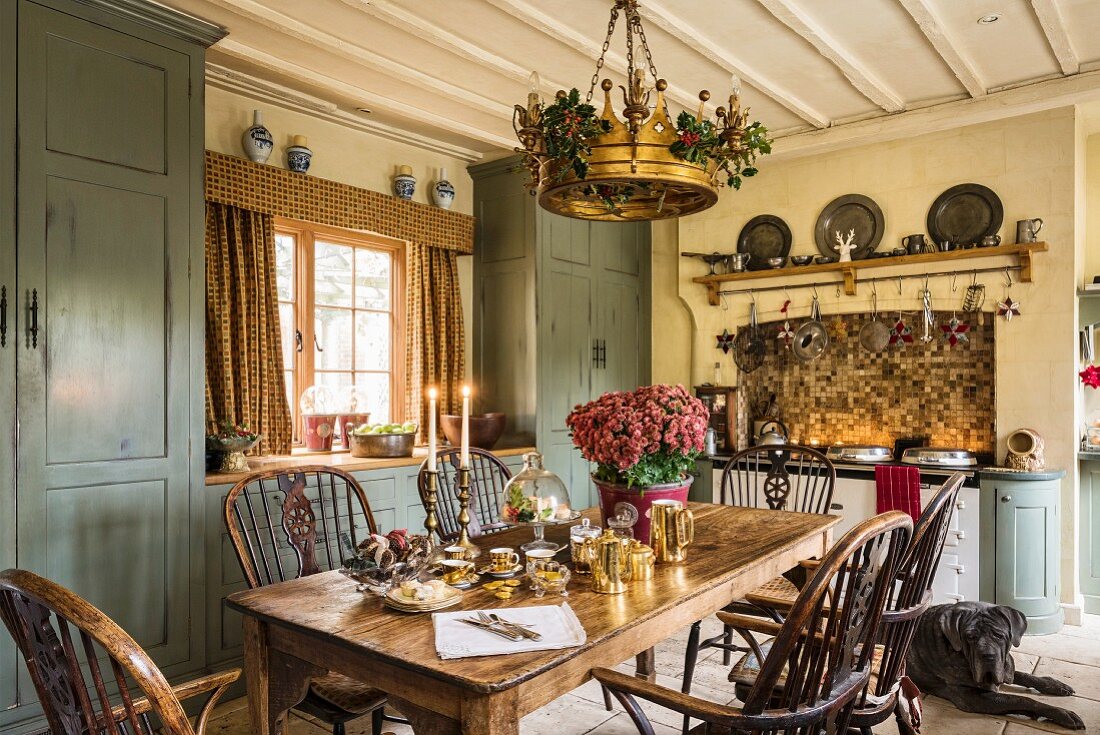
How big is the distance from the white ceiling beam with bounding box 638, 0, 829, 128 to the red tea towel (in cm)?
198

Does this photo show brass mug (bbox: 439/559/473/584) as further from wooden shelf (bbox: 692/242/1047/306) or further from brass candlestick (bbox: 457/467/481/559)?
wooden shelf (bbox: 692/242/1047/306)

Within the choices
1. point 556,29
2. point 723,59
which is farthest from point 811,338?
point 556,29

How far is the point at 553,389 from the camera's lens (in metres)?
4.81

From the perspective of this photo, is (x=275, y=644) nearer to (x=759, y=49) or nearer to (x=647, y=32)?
(x=647, y=32)

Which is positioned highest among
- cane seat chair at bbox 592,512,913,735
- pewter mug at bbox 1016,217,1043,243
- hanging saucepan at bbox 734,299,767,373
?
pewter mug at bbox 1016,217,1043,243

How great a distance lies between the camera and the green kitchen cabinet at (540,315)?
4.73 metres

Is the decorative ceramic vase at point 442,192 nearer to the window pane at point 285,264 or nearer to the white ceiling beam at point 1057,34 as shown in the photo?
the window pane at point 285,264

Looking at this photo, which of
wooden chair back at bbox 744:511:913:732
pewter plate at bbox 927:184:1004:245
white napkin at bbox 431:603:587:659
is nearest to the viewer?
wooden chair back at bbox 744:511:913:732

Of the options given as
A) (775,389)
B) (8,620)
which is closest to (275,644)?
(8,620)

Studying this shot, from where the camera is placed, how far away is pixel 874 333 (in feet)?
15.3

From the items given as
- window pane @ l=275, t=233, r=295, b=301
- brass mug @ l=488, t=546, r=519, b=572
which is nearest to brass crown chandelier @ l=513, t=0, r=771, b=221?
brass mug @ l=488, t=546, r=519, b=572

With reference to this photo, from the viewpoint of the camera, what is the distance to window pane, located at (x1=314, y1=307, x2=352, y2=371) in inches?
169

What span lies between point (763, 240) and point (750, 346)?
700 mm

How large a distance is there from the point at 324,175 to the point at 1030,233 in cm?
377
